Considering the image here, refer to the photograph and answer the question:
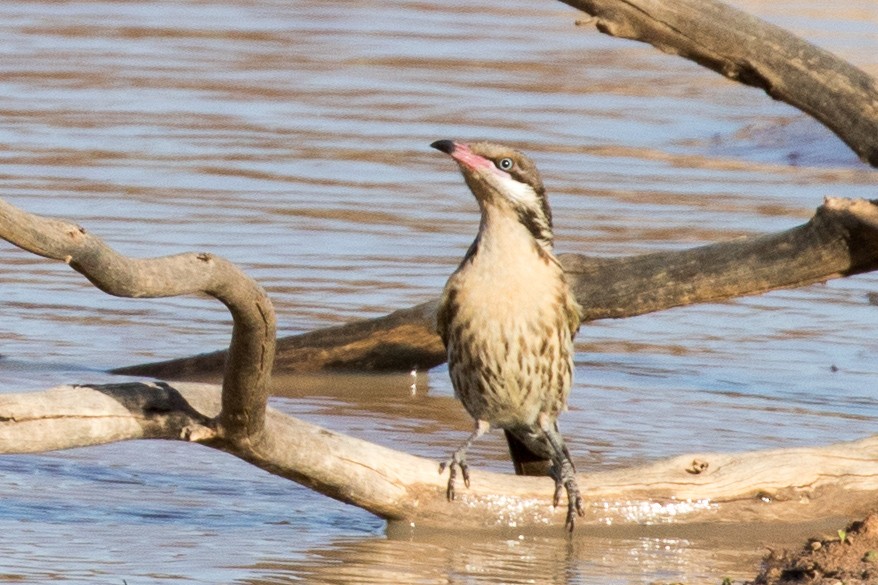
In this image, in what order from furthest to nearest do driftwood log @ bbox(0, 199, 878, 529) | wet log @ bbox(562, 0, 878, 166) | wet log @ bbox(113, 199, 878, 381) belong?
wet log @ bbox(113, 199, 878, 381)
wet log @ bbox(562, 0, 878, 166)
driftwood log @ bbox(0, 199, 878, 529)

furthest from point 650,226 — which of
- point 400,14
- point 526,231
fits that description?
point 400,14

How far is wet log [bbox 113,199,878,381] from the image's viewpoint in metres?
7.03

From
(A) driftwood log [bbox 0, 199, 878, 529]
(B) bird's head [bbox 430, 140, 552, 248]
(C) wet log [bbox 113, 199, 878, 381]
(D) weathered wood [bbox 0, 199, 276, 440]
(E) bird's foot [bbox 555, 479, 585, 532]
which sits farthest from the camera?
(C) wet log [bbox 113, 199, 878, 381]

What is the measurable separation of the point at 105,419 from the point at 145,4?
14.5 m

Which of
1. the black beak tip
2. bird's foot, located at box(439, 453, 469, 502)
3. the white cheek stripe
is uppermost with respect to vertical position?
the black beak tip

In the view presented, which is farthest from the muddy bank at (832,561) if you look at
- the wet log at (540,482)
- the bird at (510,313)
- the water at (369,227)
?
the bird at (510,313)

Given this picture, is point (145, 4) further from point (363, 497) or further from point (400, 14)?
point (363, 497)

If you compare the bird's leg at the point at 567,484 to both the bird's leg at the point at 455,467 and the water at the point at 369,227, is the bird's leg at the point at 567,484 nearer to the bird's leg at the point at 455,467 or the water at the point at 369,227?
the water at the point at 369,227

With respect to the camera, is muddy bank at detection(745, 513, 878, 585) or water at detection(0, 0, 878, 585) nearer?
muddy bank at detection(745, 513, 878, 585)

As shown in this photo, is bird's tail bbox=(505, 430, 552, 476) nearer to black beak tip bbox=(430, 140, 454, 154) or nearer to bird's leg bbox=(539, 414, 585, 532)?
bird's leg bbox=(539, 414, 585, 532)

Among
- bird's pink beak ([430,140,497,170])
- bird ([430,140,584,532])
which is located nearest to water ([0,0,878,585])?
bird ([430,140,584,532])

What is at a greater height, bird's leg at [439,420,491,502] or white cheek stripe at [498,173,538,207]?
white cheek stripe at [498,173,538,207]

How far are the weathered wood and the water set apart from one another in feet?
2.04

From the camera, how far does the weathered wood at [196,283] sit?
457cm
